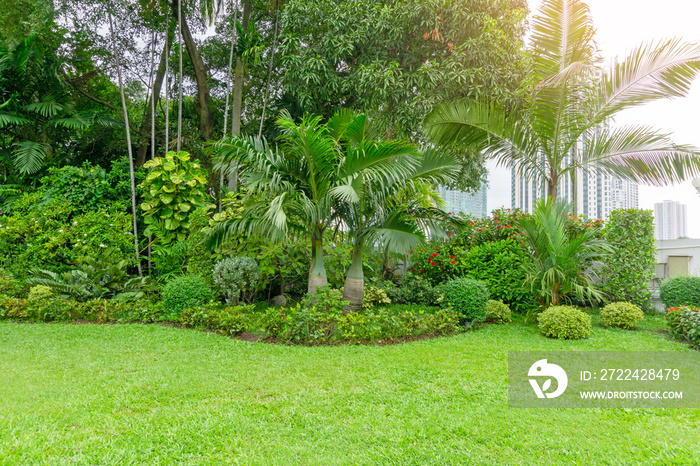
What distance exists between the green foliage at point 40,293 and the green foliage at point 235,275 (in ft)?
9.52

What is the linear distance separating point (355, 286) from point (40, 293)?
5374 mm

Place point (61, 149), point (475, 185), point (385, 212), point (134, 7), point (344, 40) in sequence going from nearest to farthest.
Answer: point (385, 212) < point (344, 40) < point (134, 7) < point (61, 149) < point (475, 185)

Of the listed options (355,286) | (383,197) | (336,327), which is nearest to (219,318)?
(336,327)

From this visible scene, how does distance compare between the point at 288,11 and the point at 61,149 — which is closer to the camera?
the point at 288,11

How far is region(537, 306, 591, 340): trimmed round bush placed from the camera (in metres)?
5.26

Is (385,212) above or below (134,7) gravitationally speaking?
below

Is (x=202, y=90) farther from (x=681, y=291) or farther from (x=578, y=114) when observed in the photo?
(x=681, y=291)

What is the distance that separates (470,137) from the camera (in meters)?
7.42

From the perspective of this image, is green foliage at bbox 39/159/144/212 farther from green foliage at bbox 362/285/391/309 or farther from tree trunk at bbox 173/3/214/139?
green foliage at bbox 362/285/391/309

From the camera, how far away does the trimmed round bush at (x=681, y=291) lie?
254 inches

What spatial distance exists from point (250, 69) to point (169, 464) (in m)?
10.6

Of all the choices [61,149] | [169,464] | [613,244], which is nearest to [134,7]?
[61,149]

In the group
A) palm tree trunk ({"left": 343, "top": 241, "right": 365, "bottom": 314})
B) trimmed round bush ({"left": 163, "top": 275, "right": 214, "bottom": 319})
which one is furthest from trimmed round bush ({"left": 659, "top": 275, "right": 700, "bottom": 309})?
trimmed round bush ({"left": 163, "top": 275, "right": 214, "bottom": 319})

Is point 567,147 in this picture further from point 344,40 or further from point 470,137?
point 344,40
